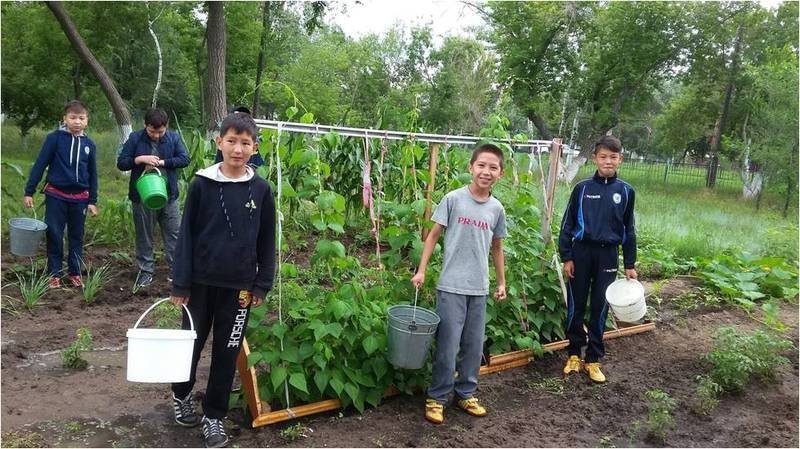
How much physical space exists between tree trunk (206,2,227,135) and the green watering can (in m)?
4.53

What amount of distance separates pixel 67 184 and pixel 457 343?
354 centimetres

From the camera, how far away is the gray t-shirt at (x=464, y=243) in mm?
3156

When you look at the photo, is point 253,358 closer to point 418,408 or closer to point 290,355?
point 290,355

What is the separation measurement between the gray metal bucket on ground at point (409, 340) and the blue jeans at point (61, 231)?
129 inches

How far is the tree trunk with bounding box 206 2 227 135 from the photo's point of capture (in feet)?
29.4

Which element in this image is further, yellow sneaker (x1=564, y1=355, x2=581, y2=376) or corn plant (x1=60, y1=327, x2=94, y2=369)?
yellow sneaker (x1=564, y1=355, x2=581, y2=376)

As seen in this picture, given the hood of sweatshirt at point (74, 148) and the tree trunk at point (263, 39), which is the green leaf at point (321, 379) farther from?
the tree trunk at point (263, 39)

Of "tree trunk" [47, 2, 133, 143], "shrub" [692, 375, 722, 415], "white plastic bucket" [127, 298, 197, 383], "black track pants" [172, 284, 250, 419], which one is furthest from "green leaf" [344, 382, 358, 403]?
"tree trunk" [47, 2, 133, 143]

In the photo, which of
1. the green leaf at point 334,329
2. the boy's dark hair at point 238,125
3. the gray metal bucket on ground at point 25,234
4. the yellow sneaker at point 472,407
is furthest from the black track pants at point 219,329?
the gray metal bucket on ground at point 25,234

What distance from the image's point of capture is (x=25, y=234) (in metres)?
4.74

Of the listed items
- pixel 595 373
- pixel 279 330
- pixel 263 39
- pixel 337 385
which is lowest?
pixel 595 373

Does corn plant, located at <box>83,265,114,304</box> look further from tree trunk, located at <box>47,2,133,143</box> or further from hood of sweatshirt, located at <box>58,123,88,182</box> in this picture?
tree trunk, located at <box>47,2,133,143</box>

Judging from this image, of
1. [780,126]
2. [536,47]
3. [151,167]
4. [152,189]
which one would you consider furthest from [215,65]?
[780,126]

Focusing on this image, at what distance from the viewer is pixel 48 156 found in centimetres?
468
